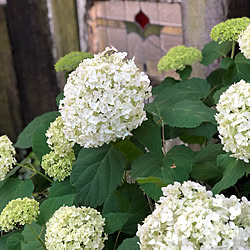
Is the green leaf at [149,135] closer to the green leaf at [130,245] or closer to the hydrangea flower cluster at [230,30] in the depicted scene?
the green leaf at [130,245]

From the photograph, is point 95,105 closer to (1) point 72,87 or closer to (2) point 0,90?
(1) point 72,87

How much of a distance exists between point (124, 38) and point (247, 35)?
3.72ft

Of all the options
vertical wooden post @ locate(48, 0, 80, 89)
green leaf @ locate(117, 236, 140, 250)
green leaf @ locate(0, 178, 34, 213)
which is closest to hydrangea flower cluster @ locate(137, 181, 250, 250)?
green leaf @ locate(117, 236, 140, 250)

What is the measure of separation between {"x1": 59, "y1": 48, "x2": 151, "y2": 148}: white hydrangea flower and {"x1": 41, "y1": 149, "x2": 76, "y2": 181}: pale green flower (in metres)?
0.17

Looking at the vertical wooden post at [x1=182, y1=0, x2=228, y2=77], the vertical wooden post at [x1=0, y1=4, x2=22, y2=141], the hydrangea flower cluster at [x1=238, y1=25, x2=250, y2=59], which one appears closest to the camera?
the hydrangea flower cluster at [x1=238, y1=25, x2=250, y2=59]

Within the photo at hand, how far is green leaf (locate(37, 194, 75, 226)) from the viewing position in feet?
2.85

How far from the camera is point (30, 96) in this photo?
2467 millimetres

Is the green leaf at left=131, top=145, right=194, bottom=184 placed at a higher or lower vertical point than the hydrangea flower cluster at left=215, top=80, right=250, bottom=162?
lower

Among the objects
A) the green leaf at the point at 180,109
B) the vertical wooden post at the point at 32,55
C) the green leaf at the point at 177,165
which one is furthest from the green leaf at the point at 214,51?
the vertical wooden post at the point at 32,55

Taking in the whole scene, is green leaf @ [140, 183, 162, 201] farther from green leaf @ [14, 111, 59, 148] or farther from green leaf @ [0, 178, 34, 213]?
green leaf @ [14, 111, 59, 148]

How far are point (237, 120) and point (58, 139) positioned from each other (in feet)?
1.37

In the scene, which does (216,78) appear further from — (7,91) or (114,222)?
(7,91)

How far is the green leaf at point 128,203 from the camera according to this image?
36.9 inches

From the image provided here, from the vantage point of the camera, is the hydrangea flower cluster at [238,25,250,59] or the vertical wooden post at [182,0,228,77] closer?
the hydrangea flower cluster at [238,25,250,59]
